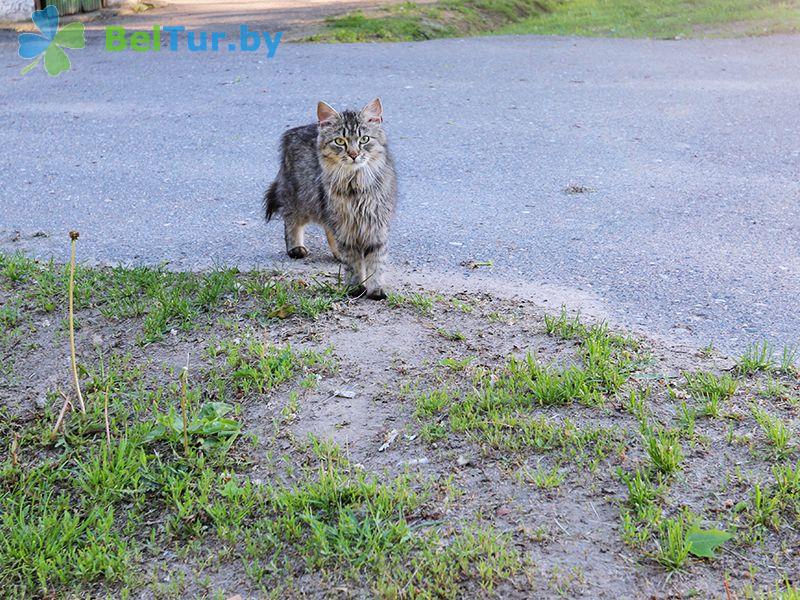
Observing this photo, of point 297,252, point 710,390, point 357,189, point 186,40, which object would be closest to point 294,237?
point 297,252

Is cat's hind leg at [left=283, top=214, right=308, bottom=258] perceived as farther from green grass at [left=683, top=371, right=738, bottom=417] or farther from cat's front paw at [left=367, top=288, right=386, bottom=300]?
green grass at [left=683, top=371, right=738, bottom=417]

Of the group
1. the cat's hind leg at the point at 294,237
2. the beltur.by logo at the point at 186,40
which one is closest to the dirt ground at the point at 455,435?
the cat's hind leg at the point at 294,237

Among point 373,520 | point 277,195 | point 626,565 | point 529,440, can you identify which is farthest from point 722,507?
point 277,195

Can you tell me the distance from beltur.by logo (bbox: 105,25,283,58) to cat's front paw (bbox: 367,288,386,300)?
8090mm

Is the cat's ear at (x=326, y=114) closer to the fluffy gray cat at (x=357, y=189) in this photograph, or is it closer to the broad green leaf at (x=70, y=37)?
the fluffy gray cat at (x=357, y=189)

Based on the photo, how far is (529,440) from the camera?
374 centimetres

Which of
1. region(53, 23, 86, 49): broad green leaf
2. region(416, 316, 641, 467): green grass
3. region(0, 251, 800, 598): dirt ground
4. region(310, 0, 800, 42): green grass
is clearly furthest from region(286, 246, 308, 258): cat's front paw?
region(310, 0, 800, 42): green grass

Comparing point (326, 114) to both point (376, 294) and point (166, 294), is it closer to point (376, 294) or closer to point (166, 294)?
point (376, 294)

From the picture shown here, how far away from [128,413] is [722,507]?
2.49 meters

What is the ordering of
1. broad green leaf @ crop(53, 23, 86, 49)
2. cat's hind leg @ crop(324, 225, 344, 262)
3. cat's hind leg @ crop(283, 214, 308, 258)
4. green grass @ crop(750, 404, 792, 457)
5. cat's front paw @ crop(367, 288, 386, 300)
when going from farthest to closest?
cat's hind leg @ crop(283, 214, 308, 258), cat's hind leg @ crop(324, 225, 344, 262), cat's front paw @ crop(367, 288, 386, 300), broad green leaf @ crop(53, 23, 86, 49), green grass @ crop(750, 404, 792, 457)

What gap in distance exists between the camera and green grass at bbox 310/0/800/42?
13.7 meters

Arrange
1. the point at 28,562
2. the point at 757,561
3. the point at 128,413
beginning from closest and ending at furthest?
1. the point at 757,561
2. the point at 28,562
3. the point at 128,413

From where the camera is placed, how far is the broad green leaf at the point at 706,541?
10.2ft

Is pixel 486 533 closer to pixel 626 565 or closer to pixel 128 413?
pixel 626 565
